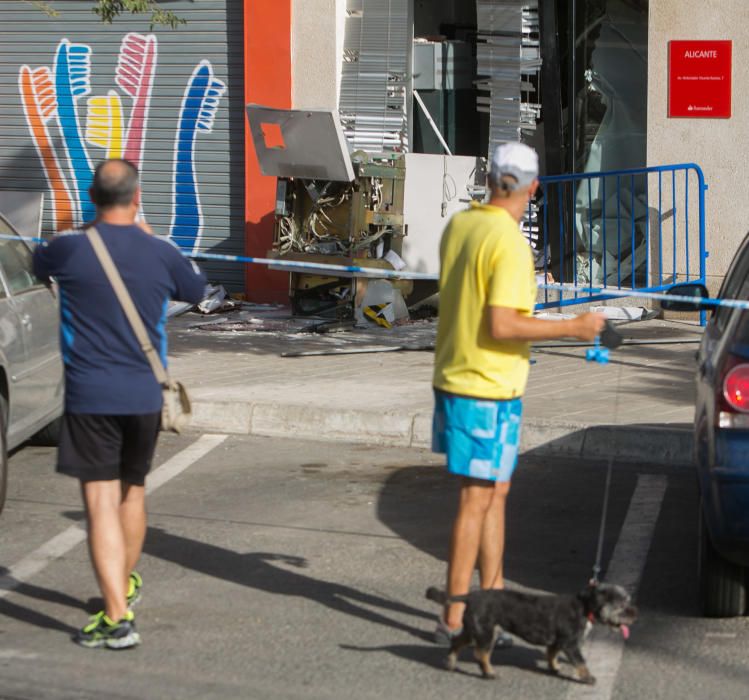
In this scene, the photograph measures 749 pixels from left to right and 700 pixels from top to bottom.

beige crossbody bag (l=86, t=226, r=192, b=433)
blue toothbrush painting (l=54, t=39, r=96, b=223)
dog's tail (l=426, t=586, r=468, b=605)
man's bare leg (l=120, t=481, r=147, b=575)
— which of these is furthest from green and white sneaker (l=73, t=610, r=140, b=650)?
blue toothbrush painting (l=54, t=39, r=96, b=223)

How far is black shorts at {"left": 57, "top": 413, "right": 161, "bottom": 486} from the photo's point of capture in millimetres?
4922

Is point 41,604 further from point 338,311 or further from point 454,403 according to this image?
point 338,311

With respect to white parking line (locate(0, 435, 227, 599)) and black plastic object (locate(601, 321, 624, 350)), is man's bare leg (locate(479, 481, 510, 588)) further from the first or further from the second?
white parking line (locate(0, 435, 227, 599))

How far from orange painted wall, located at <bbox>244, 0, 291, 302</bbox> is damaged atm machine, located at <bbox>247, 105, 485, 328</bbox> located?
850mm

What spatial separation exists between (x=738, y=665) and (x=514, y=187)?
185 cm

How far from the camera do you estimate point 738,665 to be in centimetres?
492

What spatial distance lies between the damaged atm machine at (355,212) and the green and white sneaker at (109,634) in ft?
23.7

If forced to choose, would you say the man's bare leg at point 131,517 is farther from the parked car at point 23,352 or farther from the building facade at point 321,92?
the building facade at point 321,92

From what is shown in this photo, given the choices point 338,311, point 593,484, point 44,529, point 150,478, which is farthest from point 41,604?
point 338,311

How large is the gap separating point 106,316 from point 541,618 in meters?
1.81

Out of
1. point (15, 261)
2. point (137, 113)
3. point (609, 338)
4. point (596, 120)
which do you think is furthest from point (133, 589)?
point (137, 113)

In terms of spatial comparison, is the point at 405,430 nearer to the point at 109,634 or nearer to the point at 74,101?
the point at 109,634

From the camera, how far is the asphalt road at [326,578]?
478cm

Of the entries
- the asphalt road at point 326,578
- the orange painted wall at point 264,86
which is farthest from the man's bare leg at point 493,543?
the orange painted wall at point 264,86
